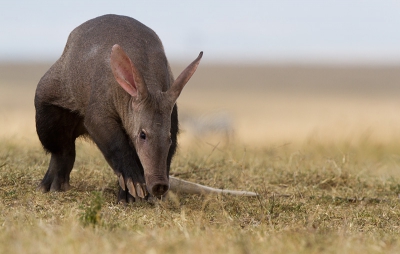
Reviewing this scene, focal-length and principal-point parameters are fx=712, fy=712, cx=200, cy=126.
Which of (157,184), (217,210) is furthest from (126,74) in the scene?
(217,210)

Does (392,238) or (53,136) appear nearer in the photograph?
(392,238)

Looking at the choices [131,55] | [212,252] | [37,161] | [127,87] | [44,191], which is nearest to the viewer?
[212,252]

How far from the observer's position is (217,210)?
239 inches

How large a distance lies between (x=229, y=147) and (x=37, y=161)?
2.63 metres

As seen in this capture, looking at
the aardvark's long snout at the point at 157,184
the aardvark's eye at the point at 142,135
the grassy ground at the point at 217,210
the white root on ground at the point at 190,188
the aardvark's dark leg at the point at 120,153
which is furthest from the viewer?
the white root on ground at the point at 190,188

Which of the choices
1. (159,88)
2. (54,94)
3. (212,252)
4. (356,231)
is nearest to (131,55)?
(159,88)

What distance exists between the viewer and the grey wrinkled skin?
5.83m

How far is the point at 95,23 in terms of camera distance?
6969 millimetres

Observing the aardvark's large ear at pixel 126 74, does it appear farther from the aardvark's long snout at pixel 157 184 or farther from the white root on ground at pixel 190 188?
the white root on ground at pixel 190 188

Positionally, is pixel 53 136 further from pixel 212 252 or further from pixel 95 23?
pixel 212 252

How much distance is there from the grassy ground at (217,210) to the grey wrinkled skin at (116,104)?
0.27m

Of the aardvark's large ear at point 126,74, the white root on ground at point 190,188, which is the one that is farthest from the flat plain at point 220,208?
the aardvark's large ear at point 126,74

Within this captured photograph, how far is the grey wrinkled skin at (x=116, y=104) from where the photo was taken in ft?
19.1

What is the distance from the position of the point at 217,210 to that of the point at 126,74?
4.54 feet
